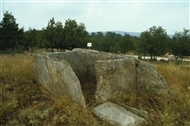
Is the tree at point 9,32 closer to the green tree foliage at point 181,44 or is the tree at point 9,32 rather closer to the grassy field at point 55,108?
the grassy field at point 55,108

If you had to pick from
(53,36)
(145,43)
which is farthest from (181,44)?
(53,36)

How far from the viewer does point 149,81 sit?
13.0 ft

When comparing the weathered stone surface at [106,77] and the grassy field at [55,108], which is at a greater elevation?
the weathered stone surface at [106,77]

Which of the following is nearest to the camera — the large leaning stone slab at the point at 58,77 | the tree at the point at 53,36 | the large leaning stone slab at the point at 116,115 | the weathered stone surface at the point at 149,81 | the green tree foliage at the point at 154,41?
the large leaning stone slab at the point at 116,115

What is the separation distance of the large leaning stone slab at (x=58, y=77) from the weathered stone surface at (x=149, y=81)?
63.6 inches

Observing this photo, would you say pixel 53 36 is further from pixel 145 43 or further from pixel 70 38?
pixel 145 43

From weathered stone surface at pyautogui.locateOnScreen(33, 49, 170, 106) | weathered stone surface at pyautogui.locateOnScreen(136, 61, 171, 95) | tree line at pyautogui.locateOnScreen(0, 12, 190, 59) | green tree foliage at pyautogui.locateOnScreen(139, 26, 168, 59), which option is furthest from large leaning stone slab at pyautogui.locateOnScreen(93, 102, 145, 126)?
green tree foliage at pyautogui.locateOnScreen(139, 26, 168, 59)

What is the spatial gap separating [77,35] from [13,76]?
21.9 meters

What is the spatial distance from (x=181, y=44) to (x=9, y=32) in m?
25.4

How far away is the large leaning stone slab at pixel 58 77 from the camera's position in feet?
10.6

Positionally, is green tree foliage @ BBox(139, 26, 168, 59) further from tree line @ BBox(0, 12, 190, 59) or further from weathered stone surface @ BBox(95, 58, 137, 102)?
weathered stone surface @ BBox(95, 58, 137, 102)

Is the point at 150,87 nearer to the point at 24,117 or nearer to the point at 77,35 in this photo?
the point at 24,117

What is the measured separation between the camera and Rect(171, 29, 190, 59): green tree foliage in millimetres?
26281

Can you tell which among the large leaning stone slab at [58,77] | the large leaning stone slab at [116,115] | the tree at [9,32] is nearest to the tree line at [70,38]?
the tree at [9,32]
